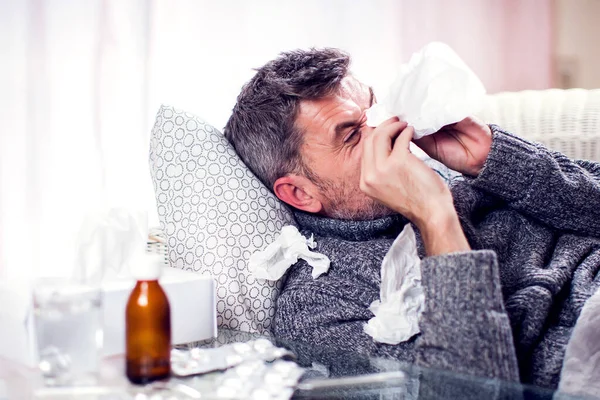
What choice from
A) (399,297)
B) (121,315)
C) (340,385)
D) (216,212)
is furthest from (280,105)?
(340,385)

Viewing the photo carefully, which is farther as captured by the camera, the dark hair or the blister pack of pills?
the dark hair

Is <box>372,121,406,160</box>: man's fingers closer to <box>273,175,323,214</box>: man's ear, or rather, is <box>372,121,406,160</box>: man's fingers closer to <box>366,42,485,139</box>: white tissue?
<box>366,42,485,139</box>: white tissue

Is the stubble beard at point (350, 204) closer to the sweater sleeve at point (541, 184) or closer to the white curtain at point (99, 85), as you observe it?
the sweater sleeve at point (541, 184)

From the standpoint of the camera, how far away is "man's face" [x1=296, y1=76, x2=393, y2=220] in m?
1.47

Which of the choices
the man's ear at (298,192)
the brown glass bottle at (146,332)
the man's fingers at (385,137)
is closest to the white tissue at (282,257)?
the man's ear at (298,192)

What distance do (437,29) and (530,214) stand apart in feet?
5.22

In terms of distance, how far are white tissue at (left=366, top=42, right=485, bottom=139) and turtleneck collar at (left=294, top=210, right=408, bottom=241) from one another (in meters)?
0.24

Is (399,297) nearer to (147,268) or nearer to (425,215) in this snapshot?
(425,215)

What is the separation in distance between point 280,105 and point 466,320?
67 cm

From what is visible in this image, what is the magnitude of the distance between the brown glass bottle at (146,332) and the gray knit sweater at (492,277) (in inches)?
15.8

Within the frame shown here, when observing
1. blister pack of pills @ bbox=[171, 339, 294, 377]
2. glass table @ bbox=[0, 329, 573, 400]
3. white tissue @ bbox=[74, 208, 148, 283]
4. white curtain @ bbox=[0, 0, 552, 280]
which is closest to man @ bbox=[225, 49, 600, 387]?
glass table @ bbox=[0, 329, 573, 400]

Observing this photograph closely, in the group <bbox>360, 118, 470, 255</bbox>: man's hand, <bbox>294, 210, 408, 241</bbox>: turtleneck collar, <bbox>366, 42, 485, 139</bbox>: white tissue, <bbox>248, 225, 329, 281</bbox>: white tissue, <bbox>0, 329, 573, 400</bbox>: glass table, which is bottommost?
<bbox>0, 329, 573, 400</bbox>: glass table

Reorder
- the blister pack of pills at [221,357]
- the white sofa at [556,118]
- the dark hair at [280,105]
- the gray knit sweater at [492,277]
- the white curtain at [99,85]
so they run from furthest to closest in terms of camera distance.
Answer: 1. the white curtain at [99,85]
2. the white sofa at [556,118]
3. the dark hair at [280,105]
4. the gray knit sweater at [492,277]
5. the blister pack of pills at [221,357]

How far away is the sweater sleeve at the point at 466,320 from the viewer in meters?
1.00
